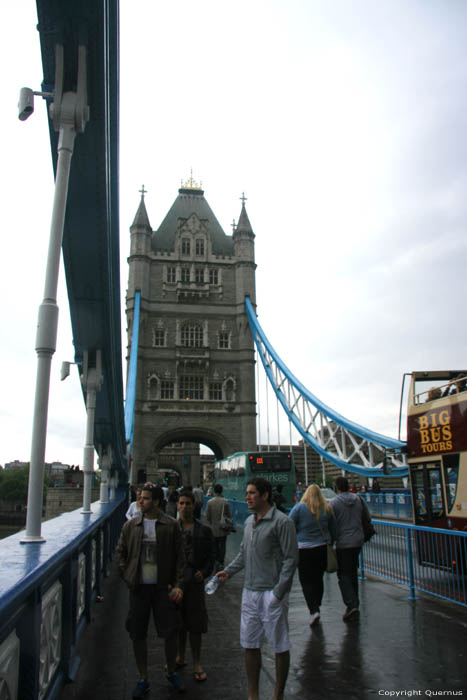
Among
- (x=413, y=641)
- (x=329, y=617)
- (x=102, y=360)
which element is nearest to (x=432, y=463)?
(x=329, y=617)

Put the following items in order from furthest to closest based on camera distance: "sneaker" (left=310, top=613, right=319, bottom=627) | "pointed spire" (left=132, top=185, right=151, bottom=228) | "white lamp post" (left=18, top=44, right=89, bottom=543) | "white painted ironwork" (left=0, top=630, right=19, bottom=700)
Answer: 1. "pointed spire" (left=132, top=185, right=151, bottom=228)
2. "sneaker" (left=310, top=613, right=319, bottom=627)
3. "white lamp post" (left=18, top=44, right=89, bottom=543)
4. "white painted ironwork" (left=0, top=630, right=19, bottom=700)

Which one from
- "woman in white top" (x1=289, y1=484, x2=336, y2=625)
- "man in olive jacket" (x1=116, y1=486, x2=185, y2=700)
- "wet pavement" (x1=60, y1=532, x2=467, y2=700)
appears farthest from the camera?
"woman in white top" (x1=289, y1=484, x2=336, y2=625)

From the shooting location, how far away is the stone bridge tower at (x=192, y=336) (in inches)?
1398

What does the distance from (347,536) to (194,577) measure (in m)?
2.40

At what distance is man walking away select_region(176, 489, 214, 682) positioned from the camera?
4.11m

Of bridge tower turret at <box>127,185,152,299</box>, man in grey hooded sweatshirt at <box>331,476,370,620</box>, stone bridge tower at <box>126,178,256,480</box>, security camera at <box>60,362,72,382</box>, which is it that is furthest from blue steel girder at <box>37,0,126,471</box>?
bridge tower turret at <box>127,185,152,299</box>

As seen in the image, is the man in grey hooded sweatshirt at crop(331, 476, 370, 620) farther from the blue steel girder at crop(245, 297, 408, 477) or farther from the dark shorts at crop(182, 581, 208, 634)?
the blue steel girder at crop(245, 297, 408, 477)

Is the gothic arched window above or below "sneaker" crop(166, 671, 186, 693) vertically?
above

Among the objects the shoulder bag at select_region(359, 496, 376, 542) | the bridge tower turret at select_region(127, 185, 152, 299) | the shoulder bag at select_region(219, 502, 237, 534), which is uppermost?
the bridge tower turret at select_region(127, 185, 152, 299)

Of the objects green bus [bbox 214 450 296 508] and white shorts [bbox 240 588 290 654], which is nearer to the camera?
white shorts [bbox 240 588 290 654]

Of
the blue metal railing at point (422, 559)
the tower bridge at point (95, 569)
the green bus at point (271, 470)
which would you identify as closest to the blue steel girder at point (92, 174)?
the tower bridge at point (95, 569)

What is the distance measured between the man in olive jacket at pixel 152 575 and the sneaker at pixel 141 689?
0.09m

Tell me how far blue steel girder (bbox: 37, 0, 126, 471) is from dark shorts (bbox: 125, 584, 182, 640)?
4128mm

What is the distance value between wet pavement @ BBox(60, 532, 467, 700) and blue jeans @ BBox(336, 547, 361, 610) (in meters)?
0.22
